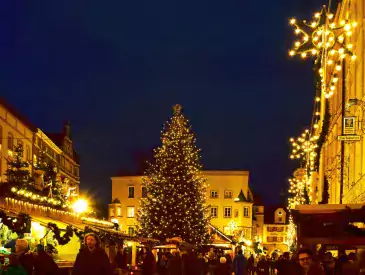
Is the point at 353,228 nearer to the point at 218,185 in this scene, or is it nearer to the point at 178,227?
the point at 178,227

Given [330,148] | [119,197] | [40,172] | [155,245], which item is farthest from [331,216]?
[119,197]

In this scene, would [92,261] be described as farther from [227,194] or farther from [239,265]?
[227,194]

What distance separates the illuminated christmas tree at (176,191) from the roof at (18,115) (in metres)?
11.9

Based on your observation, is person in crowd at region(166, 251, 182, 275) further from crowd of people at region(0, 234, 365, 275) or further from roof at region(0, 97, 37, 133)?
roof at region(0, 97, 37, 133)

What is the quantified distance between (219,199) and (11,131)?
4443cm

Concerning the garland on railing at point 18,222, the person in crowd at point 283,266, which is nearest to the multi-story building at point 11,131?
the person in crowd at point 283,266

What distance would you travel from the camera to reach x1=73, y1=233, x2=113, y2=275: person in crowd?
396 inches

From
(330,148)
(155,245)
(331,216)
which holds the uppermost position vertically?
(330,148)

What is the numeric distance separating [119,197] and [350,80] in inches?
2559

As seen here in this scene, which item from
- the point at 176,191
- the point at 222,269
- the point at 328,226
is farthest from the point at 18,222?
the point at 176,191

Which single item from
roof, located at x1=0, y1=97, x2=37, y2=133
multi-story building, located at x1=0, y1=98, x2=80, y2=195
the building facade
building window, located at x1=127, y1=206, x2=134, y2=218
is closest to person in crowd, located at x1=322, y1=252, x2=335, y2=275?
multi-story building, located at x1=0, y1=98, x2=80, y2=195

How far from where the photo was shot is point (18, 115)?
182 feet

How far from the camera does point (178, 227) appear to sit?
4538 cm

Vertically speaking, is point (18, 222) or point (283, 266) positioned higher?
point (18, 222)
